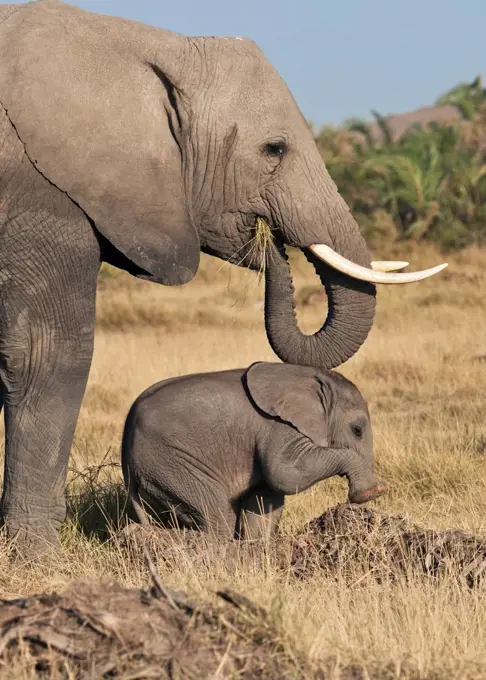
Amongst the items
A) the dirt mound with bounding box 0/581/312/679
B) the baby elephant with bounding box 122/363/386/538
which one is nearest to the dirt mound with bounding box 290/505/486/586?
the baby elephant with bounding box 122/363/386/538

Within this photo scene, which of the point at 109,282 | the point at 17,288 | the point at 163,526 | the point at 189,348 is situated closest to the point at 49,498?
the point at 163,526

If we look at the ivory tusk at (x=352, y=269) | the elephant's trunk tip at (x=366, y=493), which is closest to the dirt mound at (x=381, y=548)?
the elephant's trunk tip at (x=366, y=493)

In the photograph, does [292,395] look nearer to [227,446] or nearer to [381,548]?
[227,446]

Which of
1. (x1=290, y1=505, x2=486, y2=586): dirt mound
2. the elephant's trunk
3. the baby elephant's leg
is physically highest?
the elephant's trunk

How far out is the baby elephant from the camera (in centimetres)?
670

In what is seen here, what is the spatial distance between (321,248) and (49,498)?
1790 millimetres

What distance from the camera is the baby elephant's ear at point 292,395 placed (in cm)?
671

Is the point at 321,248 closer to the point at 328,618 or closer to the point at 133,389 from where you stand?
the point at 328,618

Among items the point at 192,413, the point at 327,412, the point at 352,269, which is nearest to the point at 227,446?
the point at 192,413

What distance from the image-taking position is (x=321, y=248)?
21.9 feet

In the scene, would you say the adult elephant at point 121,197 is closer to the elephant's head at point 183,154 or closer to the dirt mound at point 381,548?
the elephant's head at point 183,154

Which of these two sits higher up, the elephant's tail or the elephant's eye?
the elephant's eye

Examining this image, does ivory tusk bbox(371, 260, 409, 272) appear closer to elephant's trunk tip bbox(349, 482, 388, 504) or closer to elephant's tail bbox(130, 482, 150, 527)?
elephant's trunk tip bbox(349, 482, 388, 504)

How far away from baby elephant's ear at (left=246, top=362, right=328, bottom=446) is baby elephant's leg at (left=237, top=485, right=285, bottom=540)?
1.25ft
